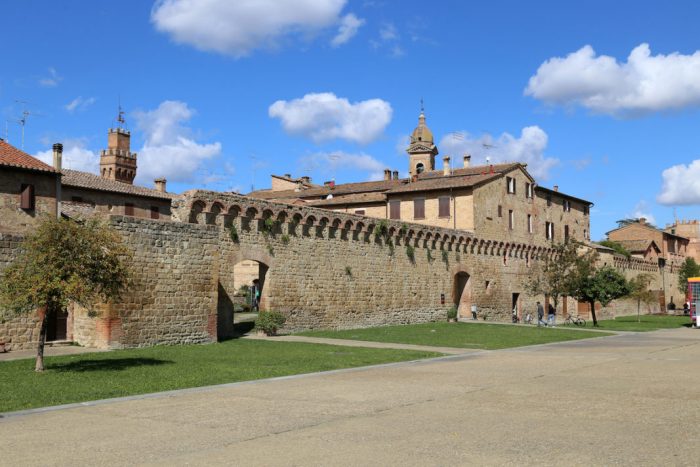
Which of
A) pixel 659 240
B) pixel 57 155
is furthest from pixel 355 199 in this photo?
pixel 659 240

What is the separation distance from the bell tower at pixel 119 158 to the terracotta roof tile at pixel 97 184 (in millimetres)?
18013

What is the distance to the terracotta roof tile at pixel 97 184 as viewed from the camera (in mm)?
41156

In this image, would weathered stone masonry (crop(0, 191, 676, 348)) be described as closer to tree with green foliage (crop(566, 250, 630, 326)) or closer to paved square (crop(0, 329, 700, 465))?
tree with green foliage (crop(566, 250, 630, 326))

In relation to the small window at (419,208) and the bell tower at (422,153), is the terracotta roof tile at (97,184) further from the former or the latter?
the bell tower at (422,153)

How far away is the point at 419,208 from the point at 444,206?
1672 millimetres

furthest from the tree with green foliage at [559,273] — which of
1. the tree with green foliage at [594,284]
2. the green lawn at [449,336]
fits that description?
the green lawn at [449,336]

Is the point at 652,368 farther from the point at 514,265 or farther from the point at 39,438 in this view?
the point at 514,265

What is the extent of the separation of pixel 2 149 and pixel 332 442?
2807 centimetres

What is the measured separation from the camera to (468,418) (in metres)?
9.09

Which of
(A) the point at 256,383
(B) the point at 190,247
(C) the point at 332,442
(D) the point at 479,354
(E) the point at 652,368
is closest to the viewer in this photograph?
(C) the point at 332,442

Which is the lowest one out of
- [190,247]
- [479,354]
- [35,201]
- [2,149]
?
[479,354]

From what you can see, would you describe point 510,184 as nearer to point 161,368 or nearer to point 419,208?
point 419,208

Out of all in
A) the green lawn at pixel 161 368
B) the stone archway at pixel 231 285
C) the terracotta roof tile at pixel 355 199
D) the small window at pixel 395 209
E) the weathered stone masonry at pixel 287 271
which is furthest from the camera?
the terracotta roof tile at pixel 355 199

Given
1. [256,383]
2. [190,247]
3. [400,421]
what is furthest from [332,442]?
[190,247]
